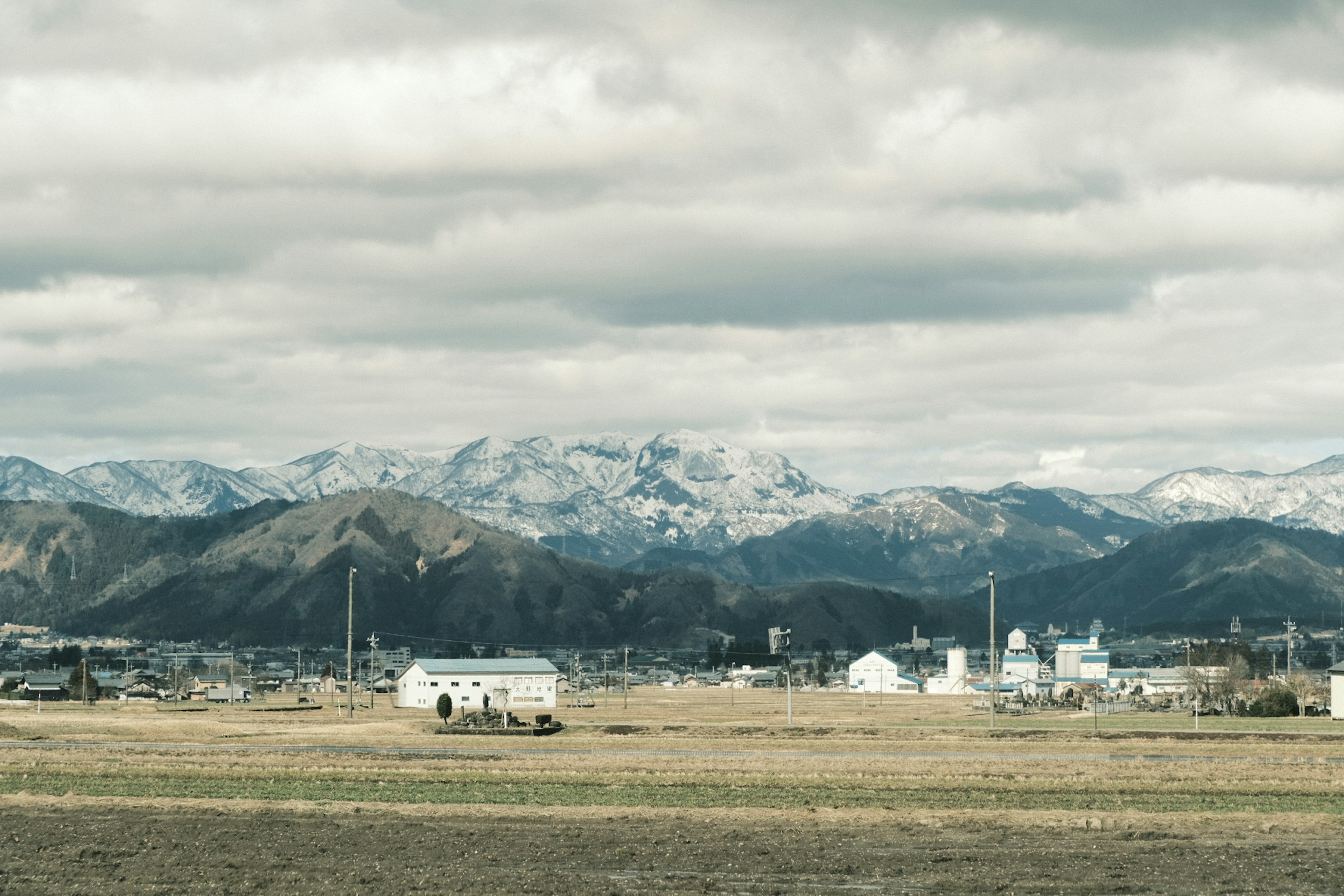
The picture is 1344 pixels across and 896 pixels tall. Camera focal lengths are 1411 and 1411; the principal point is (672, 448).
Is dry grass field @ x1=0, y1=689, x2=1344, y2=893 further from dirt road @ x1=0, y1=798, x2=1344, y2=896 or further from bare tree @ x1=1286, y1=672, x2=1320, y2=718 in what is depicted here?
bare tree @ x1=1286, y1=672, x2=1320, y2=718

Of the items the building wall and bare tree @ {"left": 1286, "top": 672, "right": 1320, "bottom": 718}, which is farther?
the building wall

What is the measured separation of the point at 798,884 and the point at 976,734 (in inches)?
2430

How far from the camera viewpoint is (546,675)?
167 m

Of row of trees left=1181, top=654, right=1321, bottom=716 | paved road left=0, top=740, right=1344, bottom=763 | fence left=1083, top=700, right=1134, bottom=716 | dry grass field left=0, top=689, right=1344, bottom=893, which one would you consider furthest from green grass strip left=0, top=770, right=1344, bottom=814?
fence left=1083, top=700, right=1134, bottom=716

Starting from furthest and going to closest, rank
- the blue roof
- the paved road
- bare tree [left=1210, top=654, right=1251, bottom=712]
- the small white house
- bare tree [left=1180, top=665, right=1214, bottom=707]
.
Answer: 1. the blue roof
2. the small white house
3. bare tree [left=1180, top=665, right=1214, bottom=707]
4. bare tree [left=1210, top=654, right=1251, bottom=712]
5. the paved road

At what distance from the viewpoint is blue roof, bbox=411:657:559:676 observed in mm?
166875

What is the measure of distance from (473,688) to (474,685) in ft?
1.48

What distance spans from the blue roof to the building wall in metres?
0.24

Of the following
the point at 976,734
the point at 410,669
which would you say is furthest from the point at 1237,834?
the point at 410,669

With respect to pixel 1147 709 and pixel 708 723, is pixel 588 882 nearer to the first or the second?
pixel 708 723

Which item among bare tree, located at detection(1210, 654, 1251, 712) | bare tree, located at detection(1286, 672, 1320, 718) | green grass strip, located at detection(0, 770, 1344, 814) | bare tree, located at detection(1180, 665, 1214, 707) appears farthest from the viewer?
bare tree, located at detection(1180, 665, 1214, 707)

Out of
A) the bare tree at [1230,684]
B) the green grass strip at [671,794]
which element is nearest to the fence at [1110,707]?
the bare tree at [1230,684]

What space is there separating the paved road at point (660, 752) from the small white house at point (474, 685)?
81.1m

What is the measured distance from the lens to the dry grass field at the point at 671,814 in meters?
38.4
